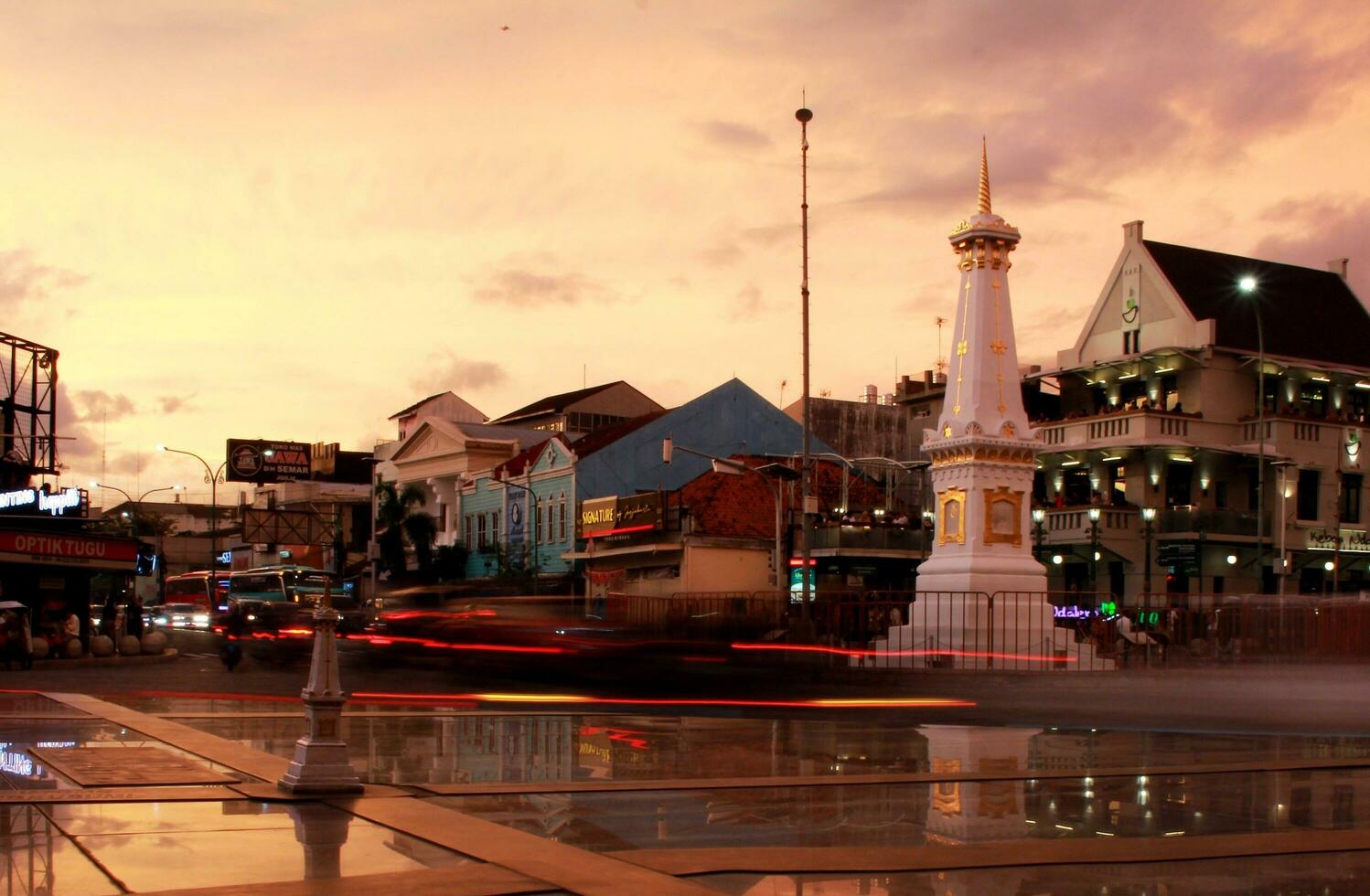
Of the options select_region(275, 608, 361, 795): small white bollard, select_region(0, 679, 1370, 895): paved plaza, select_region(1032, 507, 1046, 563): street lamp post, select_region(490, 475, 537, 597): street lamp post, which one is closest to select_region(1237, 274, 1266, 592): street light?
select_region(1032, 507, 1046, 563): street lamp post

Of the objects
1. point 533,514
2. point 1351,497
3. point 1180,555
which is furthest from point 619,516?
point 1351,497

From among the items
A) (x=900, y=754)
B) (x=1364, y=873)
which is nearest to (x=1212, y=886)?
(x=1364, y=873)

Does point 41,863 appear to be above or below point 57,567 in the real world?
below

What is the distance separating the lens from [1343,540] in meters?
51.6

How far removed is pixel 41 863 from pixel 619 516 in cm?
4835

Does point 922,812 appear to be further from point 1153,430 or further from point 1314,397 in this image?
point 1314,397

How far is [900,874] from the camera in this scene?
380 inches

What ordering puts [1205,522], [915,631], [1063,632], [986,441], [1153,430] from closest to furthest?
[1063,632]
[915,631]
[986,441]
[1205,522]
[1153,430]

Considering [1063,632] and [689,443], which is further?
[689,443]

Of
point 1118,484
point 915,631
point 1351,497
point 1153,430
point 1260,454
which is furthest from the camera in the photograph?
point 1351,497

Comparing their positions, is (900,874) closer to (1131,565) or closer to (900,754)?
(900,754)

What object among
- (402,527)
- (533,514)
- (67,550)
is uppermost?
(533,514)

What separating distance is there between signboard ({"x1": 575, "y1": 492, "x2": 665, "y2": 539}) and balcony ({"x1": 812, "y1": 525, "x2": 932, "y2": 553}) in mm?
5638

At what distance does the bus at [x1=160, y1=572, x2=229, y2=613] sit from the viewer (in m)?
72.5
